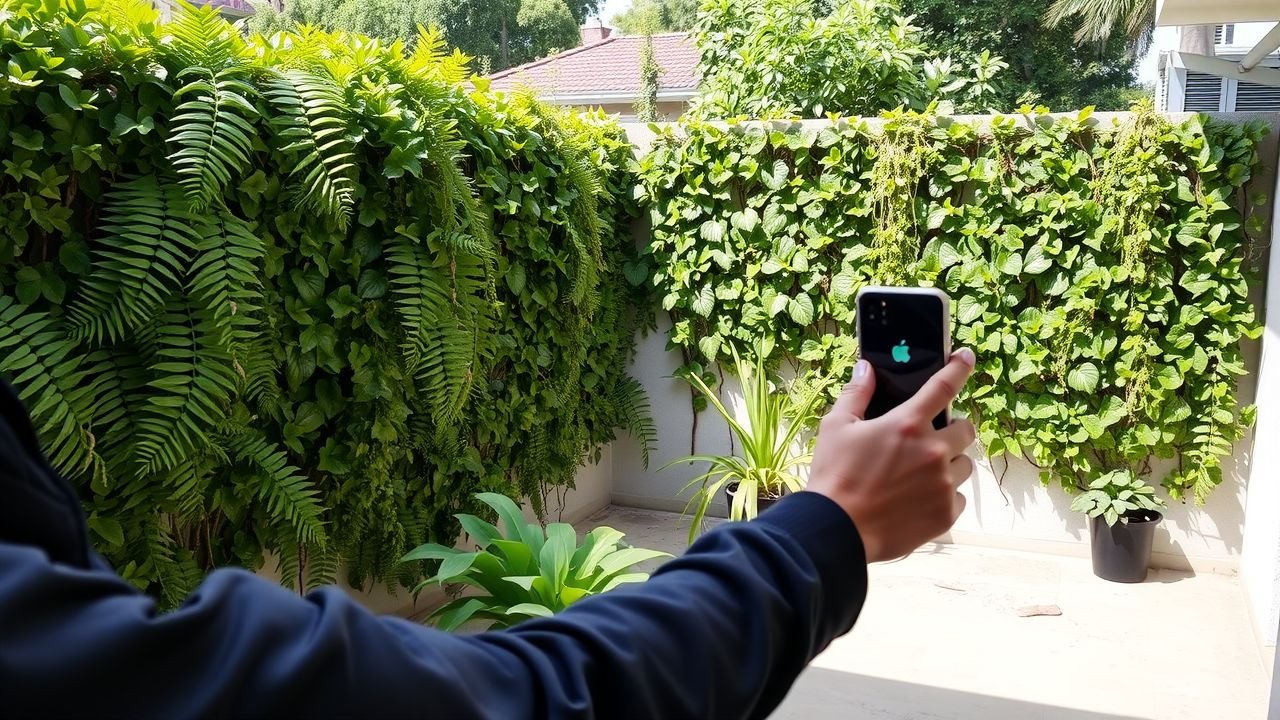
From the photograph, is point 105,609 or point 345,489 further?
point 345,489

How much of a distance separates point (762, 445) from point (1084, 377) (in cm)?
149

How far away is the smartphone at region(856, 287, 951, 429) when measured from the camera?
0.89 meters

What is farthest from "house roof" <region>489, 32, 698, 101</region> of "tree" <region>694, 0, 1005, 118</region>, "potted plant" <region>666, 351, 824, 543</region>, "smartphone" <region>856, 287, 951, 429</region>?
"smartphone" <region>856, 287, 951, 429</region>

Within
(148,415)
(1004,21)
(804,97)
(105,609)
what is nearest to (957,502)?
(105,609)

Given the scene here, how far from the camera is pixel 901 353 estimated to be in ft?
3.08

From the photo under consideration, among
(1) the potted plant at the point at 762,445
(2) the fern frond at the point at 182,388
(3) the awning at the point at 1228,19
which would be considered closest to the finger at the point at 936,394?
(2) the fern frond at the point at 182,388

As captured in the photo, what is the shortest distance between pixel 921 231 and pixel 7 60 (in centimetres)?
358

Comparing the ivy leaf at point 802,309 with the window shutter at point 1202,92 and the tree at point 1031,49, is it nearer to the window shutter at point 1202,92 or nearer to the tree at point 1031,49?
the window shutter at point 1202,92

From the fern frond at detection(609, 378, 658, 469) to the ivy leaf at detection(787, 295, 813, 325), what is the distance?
102 centimetres

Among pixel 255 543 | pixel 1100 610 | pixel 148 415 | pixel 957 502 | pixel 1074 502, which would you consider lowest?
pixel 1100 610

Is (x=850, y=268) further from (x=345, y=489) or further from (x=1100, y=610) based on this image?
(x=345, y=489)

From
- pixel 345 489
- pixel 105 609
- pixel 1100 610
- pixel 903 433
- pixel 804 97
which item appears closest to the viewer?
pixel 105 609

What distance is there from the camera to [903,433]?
663 millimetres

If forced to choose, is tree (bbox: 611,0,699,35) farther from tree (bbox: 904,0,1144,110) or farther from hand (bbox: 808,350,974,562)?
hand (bbox: 808,350,974,562)
